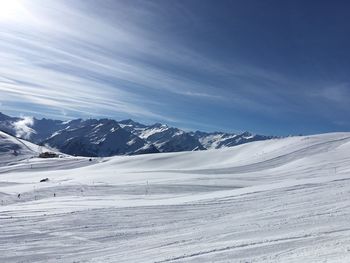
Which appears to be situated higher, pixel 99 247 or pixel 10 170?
pixel 10 170

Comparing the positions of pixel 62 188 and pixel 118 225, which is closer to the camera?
pixel 118 225

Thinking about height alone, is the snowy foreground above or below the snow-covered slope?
below

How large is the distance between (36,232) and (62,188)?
12863mm

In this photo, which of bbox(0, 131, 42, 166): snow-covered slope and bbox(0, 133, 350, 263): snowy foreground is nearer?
bbox(0, 133, 350, 263): snowy foreground

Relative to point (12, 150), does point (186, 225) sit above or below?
below

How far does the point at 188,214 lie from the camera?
619 inches

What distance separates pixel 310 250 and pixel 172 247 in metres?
3.43

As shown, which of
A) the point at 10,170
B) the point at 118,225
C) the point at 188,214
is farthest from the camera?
the point at 10,170

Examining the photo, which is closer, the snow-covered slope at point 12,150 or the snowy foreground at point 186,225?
the snowy foreground at point 186,225

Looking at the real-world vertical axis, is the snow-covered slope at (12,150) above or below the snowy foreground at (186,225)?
above

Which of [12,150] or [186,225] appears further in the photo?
[12,150]

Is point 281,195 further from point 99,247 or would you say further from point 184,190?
point 99,247

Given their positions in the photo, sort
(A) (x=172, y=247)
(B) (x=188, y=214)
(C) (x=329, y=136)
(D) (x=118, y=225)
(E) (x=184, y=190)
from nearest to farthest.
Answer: (A) (x=172, y=247) < (D) (x=118, y=225) < (B) (x=188, y=214) < (E) (x=184, y=190) < (C) (x=329, y=136)

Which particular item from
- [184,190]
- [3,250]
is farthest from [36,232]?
[184,190]
